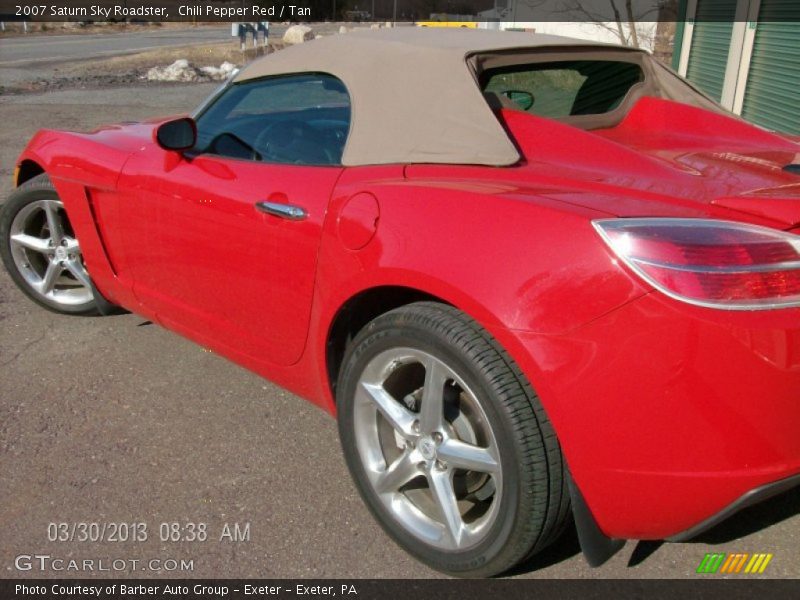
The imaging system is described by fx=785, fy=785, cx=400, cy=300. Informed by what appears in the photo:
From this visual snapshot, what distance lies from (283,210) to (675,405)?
4.75ft

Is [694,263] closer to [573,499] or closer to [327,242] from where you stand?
[573,499]

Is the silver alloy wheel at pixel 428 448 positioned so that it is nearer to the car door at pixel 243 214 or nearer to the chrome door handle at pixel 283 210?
the car door at pixel 243 214

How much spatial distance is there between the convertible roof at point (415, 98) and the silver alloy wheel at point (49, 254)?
174 cm

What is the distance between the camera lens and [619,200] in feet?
6.93

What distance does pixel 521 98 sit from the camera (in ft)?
10.5

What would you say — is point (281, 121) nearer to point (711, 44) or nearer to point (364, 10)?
point (711, 44)

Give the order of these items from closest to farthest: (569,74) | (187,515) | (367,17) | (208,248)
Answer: (187,515)
(208,248)
(569,74)
(367,17)

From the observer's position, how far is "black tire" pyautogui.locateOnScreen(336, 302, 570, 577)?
205 cm

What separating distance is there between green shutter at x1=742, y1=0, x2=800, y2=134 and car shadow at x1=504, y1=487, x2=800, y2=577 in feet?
25.0

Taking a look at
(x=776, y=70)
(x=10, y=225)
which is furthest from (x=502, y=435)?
(x=776, y=70)

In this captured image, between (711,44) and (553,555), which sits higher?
(711,44)

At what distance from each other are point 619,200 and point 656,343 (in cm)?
46

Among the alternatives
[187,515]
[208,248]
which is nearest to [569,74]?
[208,248]
